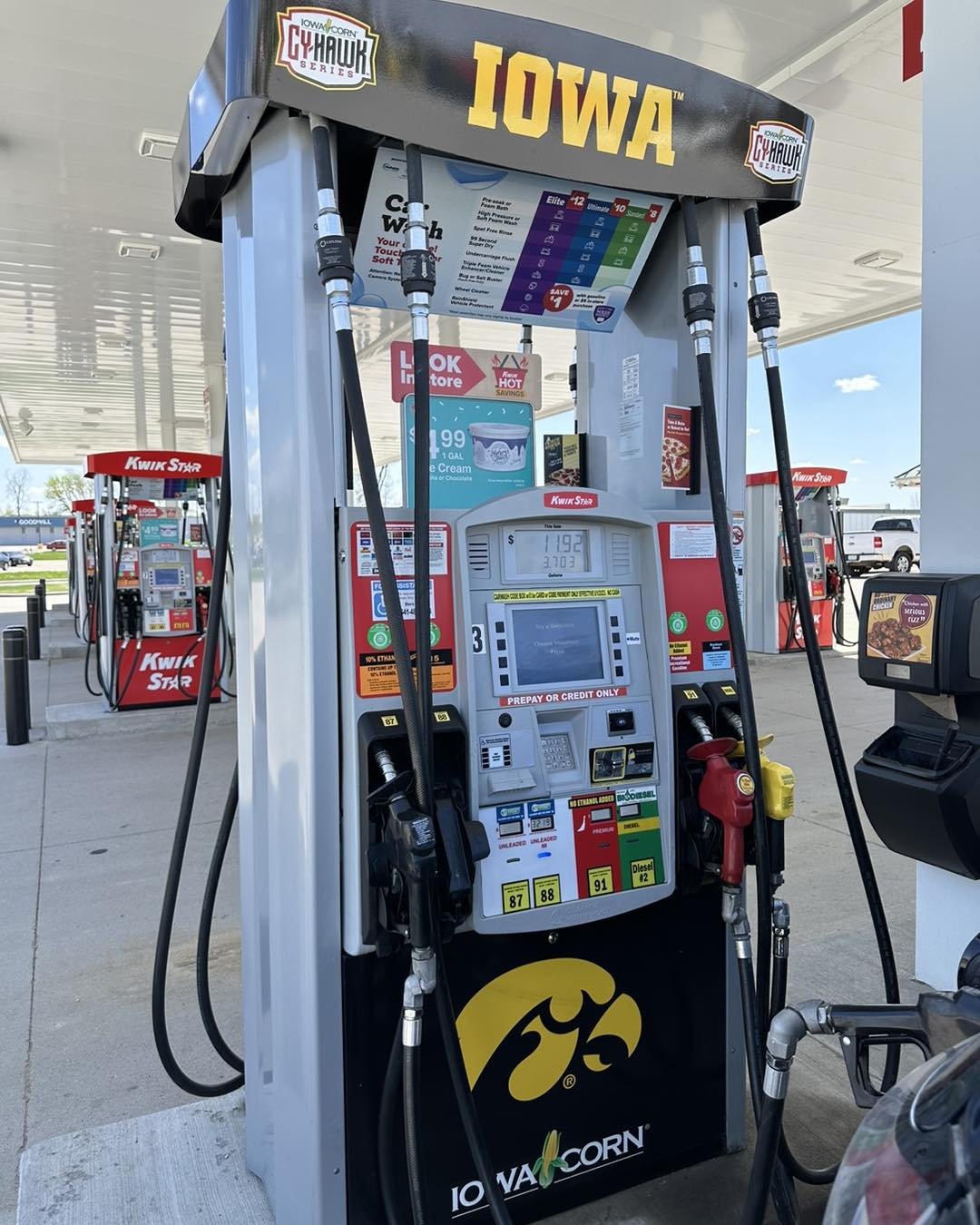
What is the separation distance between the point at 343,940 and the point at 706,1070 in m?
1.16

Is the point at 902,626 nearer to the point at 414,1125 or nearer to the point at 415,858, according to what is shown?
the point at 415,858

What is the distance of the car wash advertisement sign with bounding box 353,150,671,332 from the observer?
2.16 metres

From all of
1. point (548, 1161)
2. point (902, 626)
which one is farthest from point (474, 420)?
point (548, 1161)

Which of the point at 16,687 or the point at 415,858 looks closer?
the point at 415,858

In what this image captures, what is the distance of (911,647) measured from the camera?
9.05 feet

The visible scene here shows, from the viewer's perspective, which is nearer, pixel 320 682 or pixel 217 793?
pixel 320 682

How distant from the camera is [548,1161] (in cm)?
229

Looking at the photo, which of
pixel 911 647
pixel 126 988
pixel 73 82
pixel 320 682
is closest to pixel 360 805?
pixel 320 682

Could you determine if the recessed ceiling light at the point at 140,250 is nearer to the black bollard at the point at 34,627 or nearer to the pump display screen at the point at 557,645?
the black bollard at the point at 34,627

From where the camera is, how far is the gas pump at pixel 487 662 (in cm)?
187

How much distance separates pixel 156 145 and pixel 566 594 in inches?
234

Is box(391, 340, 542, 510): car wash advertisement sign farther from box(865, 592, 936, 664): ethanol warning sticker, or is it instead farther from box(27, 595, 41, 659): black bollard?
box(27, 595, 41, 659): black bollard

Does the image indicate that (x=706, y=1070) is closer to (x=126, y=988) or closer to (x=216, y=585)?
(x=216, y=585)

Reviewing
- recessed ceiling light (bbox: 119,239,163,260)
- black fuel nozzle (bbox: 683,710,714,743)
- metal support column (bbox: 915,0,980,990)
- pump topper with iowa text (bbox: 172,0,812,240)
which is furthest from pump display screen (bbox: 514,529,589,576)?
recessed ceiling light (bbox: 119,239,163,260)
